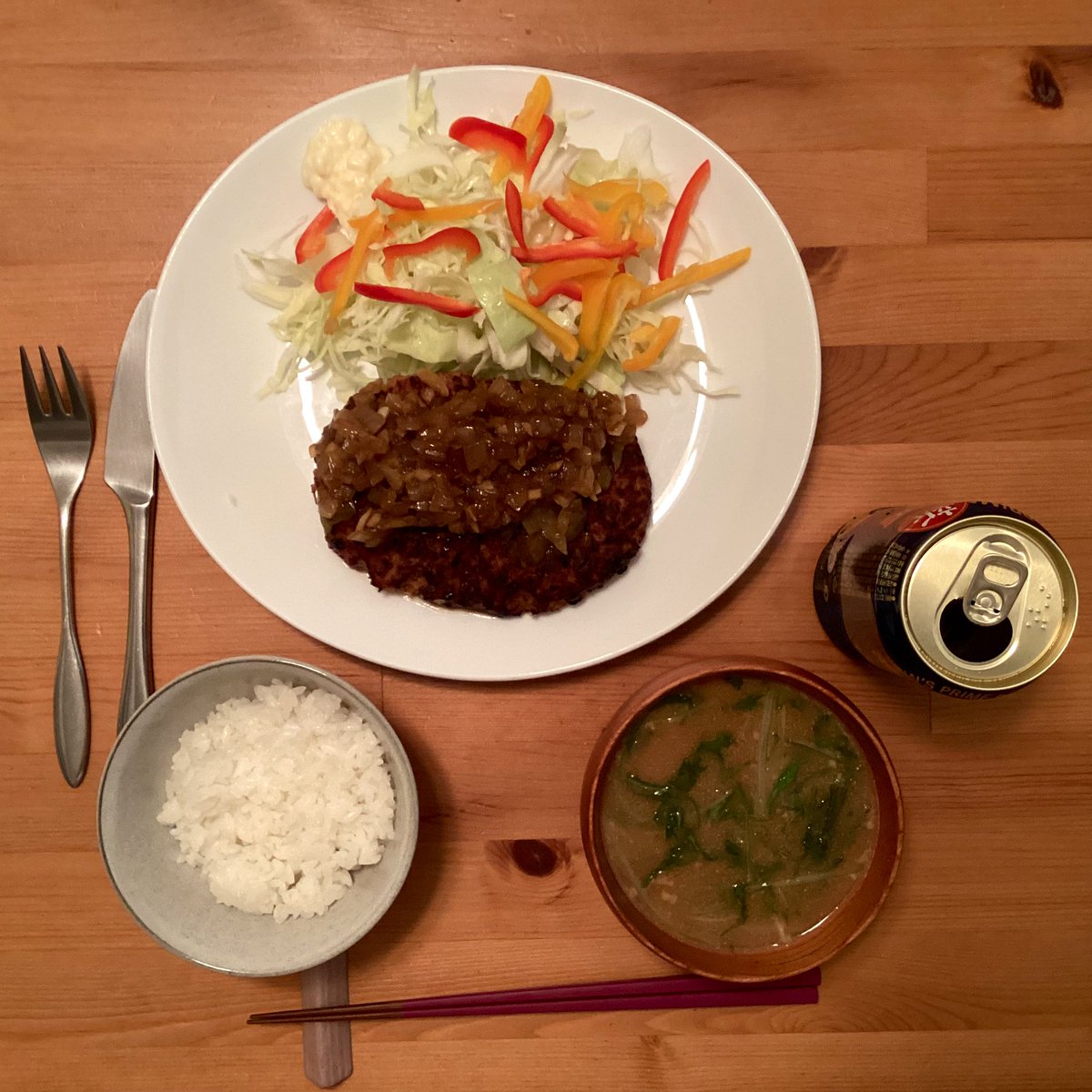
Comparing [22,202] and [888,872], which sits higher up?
[22,202]

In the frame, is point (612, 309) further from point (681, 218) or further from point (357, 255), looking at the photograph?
point (357, 255)

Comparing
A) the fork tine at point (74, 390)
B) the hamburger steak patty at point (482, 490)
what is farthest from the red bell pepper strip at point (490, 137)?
the fork tine at point (74, 390)

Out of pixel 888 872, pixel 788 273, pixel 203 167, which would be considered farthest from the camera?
pixel 203 167

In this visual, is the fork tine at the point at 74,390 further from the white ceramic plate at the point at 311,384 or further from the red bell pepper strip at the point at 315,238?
the red bell pepper strip at the point at 315,238

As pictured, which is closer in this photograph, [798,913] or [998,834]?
[798,913]

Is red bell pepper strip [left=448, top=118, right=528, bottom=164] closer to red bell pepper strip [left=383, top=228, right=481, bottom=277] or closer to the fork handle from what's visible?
red bell pepper strip [left=383, top=228, right=481, bottom=277]

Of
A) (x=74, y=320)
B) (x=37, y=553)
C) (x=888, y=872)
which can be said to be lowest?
(x=888, y=872)

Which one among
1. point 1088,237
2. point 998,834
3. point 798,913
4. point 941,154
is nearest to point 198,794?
point 798,913

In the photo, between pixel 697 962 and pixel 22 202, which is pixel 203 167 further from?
pixel 697 962
